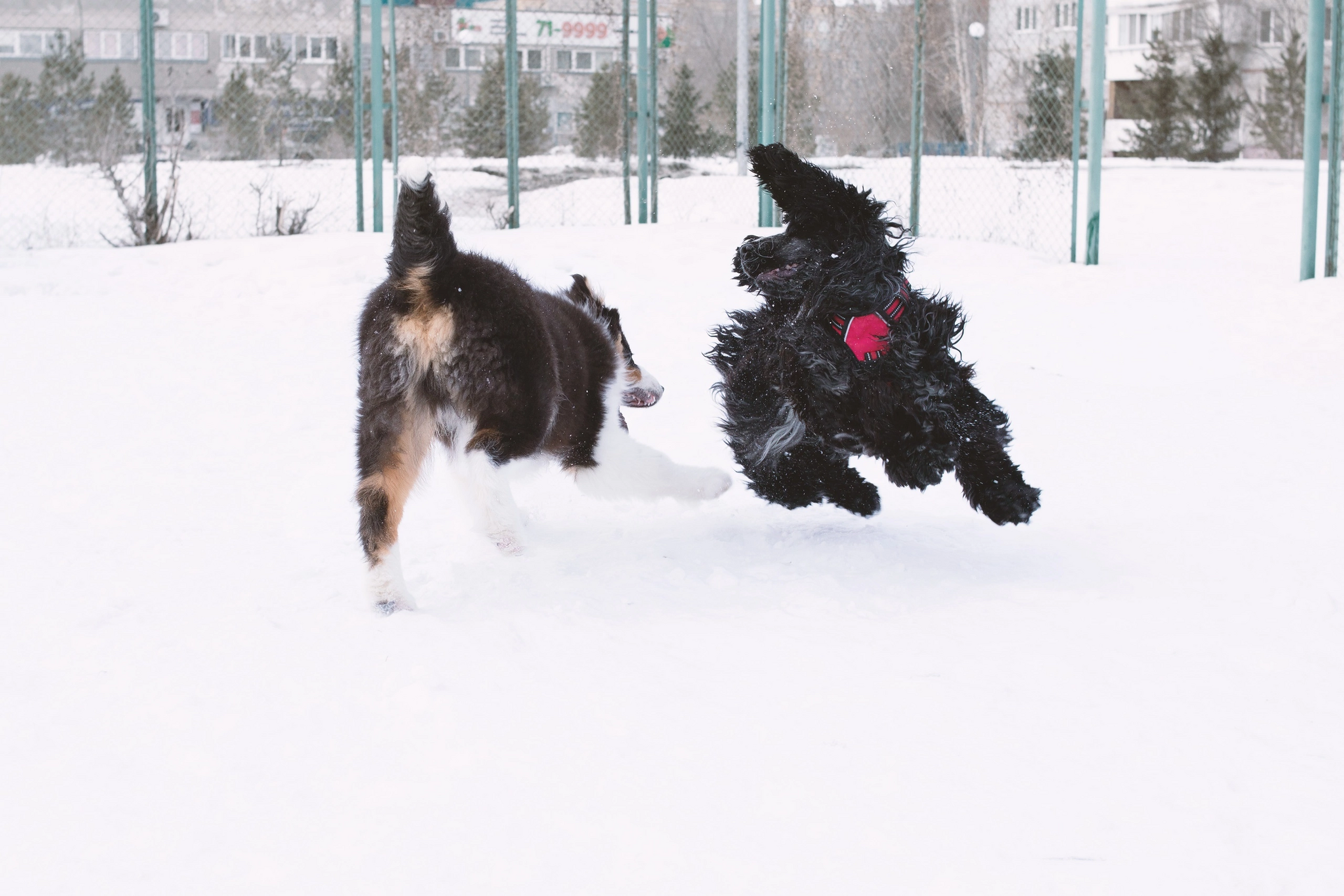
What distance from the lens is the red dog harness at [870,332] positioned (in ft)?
11.0

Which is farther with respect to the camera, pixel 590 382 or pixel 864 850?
pixel 590 382

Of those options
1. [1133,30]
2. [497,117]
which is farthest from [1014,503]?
[1133,30]

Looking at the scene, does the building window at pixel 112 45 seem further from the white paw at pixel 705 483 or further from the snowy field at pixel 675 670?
the white paw at pixel 705 483

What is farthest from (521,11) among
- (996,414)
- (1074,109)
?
(996,414)

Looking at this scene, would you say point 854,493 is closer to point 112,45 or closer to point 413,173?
point 413,173

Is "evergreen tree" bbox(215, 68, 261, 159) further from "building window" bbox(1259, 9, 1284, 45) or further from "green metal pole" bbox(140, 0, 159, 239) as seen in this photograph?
"building window" bbox(1259, 9, 1284, 45)

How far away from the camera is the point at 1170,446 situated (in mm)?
4715

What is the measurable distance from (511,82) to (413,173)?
6761 mm

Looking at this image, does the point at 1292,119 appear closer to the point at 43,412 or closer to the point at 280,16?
the point at 280,16

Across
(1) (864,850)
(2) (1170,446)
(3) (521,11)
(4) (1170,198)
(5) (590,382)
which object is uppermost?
(3) (521,11)

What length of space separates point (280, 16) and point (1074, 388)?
8.36 m

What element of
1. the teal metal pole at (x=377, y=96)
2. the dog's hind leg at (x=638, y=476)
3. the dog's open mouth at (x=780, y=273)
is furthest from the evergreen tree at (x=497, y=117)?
the dog's open mouth at (x=780, y=273)

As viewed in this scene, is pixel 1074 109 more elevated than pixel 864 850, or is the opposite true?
pixel 1074 109

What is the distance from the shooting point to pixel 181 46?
947 centimetres
